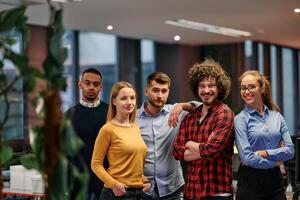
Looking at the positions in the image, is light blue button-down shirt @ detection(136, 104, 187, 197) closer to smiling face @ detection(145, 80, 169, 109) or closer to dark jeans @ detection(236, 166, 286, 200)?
smiling face @ detection(145, 80, 169, 109)

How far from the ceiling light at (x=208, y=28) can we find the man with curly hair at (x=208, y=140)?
21.5ft

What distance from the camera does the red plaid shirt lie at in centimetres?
312

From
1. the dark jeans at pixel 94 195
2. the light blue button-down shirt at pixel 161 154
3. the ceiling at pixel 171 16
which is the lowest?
the dark jeans at pixel 94 195

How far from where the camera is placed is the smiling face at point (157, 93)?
3.41 m

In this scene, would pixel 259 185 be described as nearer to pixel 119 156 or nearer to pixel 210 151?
pixel 210 151

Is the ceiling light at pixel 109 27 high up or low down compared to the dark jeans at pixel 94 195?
up

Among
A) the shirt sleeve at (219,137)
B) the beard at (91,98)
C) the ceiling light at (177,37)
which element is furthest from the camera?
the ceiling light at (177,37)

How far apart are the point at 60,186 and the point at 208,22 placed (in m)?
8.56

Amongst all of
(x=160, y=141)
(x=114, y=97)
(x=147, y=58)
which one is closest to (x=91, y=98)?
(x=114, y=97)

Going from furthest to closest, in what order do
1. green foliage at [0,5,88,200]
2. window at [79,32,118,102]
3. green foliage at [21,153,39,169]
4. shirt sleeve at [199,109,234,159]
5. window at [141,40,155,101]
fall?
1. window at [141,40,155,101]
2. window at [79,32,118,102]
3. shirt sleeve at [199,109,234,159]
4. green foliage at [21,153,39,169]
5. green foliage at [0,5,88,200]

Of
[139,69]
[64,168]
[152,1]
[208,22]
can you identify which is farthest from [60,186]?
[139,69]

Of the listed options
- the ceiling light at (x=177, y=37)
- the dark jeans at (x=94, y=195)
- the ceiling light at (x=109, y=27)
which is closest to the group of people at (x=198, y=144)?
the dark jeans at (x=94, y=195)

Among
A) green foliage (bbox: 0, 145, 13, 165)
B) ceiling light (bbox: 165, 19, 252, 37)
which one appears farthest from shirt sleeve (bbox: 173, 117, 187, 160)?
ceiling light (bbox: 165, 19, 252, 37)

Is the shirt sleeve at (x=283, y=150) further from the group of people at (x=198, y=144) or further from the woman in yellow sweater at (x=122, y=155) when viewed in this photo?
the woman in yellow sweater at (x=122, y=155)
